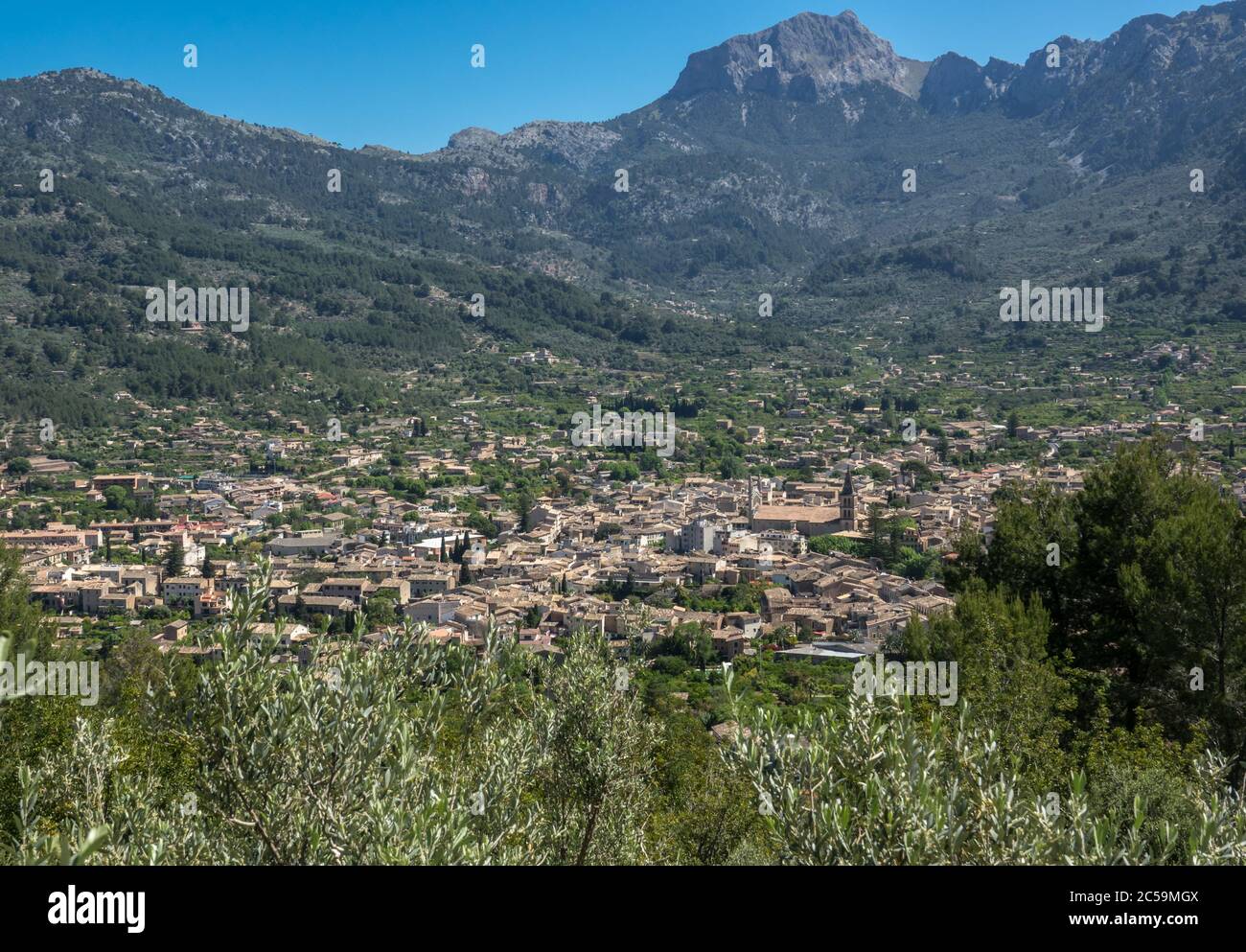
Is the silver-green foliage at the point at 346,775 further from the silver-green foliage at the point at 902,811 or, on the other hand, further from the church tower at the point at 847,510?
the church tower at the point at 847,510

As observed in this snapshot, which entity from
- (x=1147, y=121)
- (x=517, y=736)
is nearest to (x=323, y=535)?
(x=517, y=736)

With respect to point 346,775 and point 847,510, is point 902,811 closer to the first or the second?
point 346,775

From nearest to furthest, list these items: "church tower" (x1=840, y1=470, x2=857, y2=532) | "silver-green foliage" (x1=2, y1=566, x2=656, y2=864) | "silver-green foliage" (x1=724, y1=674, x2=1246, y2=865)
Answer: "silver-green foliage" (x1=724, y1=674, x2=1246, y2=865), "silver-green foliage" (x1=2, y1=566, x2=656, y2=864), "church tower" (x1=840, y1=470, x2=857, y2=532)

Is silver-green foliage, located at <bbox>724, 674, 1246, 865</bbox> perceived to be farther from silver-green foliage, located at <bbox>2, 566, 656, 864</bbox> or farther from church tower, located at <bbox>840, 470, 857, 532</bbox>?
church tower, located at <bbox>840, 470, 857, 532</bbox>

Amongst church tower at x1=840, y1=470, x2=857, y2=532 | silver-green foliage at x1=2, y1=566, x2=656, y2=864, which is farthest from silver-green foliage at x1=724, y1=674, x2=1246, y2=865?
church tower at x1=840, y1=470, x2=857, y2=532

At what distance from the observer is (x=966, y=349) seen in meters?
92.4

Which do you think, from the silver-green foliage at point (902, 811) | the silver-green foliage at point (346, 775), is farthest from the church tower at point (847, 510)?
the silver-green foliage at point (902, 811)

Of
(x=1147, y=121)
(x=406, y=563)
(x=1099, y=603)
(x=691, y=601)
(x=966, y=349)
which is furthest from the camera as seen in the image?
(x=1147, y=121)

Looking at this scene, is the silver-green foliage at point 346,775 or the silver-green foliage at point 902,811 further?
the silver-green foliage at point 346,775

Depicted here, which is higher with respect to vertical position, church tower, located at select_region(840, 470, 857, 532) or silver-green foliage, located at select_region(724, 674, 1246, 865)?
silver-green foliage, located at select_region(724, 674, 1246, 865)

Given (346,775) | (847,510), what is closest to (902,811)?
(346,775)
